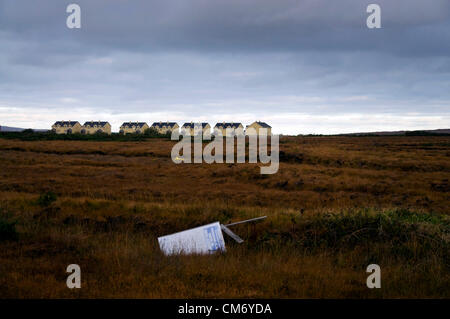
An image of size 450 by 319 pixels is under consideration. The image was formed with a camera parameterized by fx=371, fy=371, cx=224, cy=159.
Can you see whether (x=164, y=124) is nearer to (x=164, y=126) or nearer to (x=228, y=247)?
(x=164, y=126)

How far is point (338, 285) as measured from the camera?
245 inches

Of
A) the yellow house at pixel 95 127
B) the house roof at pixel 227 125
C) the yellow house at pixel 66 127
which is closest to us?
the house roof at pixel 227 125

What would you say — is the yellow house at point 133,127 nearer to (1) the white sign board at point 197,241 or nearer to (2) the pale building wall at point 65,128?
(2) the pale building wall at point 65,128

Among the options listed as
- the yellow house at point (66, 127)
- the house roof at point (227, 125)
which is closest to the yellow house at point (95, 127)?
the yellow house at point (66, 127)

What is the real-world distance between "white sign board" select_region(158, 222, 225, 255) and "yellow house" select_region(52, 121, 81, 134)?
450 ft

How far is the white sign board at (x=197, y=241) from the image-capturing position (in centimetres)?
862

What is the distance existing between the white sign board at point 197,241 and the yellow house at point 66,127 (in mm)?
137294

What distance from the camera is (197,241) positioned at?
895cm

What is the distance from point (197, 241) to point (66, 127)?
141m

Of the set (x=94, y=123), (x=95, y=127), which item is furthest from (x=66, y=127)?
(x=95, y=127)

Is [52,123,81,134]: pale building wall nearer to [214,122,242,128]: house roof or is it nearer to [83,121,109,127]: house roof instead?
[83,121,109,127]: house roof

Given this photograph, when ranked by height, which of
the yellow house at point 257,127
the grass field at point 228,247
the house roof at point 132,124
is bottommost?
the grass field at point 228,247
